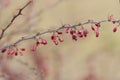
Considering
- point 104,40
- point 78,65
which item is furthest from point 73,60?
point 104,40

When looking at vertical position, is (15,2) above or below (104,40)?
above

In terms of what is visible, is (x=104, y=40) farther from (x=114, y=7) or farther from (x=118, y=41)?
(x=114, y=7)

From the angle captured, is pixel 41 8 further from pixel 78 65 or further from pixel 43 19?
pixel 78 65

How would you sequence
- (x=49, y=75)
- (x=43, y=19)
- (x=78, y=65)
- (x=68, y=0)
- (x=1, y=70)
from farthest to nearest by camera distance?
(x=68, y=0)
(x=43, y=19)
(x=78, y=65)
(x=49, y=75)
(x=1, y=70)

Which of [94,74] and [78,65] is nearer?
[94,74]

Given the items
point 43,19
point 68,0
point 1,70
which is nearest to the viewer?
point 1,70

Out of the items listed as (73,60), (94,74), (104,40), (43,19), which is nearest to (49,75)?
(94,74)
